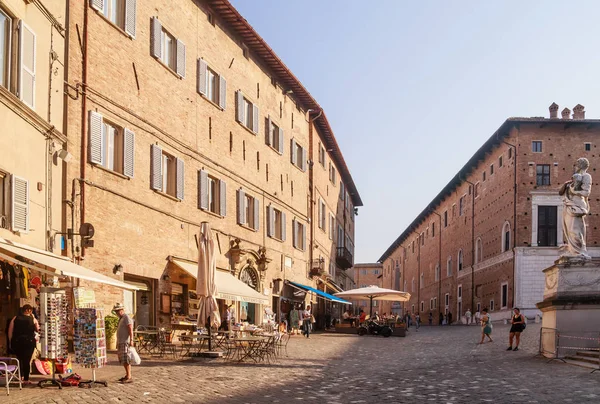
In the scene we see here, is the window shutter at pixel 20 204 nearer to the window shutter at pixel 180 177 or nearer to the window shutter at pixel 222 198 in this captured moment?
the window shutter at pixel 180 177

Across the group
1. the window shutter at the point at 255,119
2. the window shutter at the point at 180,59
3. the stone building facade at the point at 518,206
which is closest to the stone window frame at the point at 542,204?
the stone building facade at the point at 518,206

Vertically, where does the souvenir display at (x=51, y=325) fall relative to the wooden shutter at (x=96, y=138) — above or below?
below

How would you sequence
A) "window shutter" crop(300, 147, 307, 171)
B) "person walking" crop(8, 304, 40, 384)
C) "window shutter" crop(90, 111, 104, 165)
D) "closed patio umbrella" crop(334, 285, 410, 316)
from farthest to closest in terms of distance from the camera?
"window shutter" crop(300, 147, 307, 171), "closed patio umbrella" crop(334, 285, 410, 316), "window shutter" crop(90, 111, 104, 165), "person walking" crop(8, 304, 40, 384)

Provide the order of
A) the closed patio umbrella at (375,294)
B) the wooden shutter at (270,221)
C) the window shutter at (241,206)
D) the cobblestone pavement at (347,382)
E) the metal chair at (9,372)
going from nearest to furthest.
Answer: the metal chair at (9,372)
the cobblestone pavement at (347,382)
the window shutter at (241,206)
the wooden shutter at (270,221)
the closed patio umbrella at (375,294)

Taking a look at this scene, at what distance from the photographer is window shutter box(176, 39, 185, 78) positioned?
2281cm

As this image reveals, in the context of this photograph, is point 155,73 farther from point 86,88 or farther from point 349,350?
point 349,350

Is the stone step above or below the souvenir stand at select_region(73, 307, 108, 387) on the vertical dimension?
below

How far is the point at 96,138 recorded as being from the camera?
711 inches

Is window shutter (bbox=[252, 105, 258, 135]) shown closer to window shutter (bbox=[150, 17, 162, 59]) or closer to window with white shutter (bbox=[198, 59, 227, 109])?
window with white shutter (bbox=[198, 59, 227, 109])

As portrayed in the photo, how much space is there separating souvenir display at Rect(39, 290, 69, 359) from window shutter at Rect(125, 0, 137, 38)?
9.57 m

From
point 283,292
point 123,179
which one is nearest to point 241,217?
point 283,292

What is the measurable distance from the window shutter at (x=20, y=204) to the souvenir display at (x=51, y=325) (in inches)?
93.1

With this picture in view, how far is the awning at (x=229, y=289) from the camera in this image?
65.1 feet

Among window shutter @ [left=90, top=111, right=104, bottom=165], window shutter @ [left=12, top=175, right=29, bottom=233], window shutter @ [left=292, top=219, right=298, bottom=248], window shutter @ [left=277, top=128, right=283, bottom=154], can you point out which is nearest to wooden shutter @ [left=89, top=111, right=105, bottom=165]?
window shutter @ [left=90, top=111, right=104, bottom=165]
